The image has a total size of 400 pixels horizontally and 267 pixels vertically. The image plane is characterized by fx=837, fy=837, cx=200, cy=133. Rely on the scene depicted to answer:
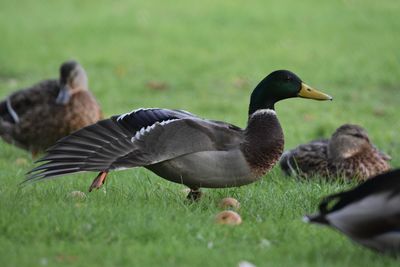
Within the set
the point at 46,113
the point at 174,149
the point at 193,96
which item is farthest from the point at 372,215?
the point at 193,96

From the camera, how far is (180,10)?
20.7 metres

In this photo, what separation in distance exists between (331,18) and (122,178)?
13178 mm

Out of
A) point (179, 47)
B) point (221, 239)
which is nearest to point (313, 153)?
point (221, 239)

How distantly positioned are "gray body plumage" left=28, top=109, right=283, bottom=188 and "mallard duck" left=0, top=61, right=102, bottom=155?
13.0ft

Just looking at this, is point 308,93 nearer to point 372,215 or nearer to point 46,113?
point 372,215

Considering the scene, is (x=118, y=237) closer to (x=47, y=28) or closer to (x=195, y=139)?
(x=195, y=139)

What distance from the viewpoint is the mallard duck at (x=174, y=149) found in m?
5.72

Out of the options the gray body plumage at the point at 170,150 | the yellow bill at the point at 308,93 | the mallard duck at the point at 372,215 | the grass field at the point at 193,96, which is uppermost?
the yellow bill at the point at 308,93

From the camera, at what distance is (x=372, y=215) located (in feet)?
14.4

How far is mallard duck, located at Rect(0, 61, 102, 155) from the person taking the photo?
982 cm

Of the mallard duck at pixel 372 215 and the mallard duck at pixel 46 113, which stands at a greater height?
the mallard duck at pixel 372 215

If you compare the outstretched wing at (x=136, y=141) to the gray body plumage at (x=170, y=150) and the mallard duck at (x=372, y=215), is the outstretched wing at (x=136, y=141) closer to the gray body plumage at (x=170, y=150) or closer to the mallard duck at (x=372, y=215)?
the gray body plumage at (x=170, y=150)

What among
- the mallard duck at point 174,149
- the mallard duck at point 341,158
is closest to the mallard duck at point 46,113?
the mallard duck at point 341,158

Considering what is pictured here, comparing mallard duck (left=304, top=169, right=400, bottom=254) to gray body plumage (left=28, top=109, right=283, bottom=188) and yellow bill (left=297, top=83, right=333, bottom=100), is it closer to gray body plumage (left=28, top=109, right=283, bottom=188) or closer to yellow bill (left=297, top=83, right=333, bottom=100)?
gray body plumage (left=28, top=109, right=283, bottom=188)
